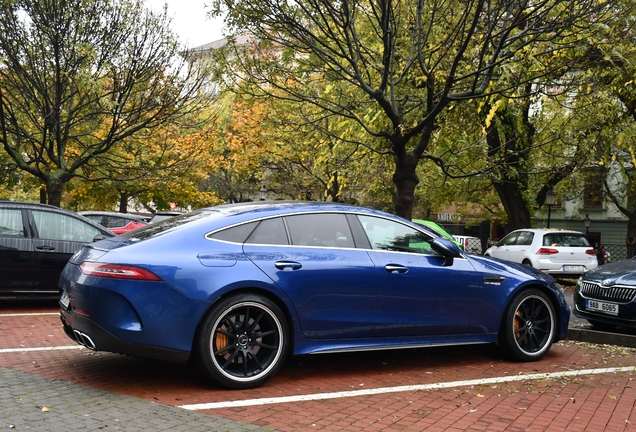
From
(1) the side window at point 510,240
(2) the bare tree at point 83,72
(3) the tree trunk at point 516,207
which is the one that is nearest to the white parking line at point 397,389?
(2) the bare tree at point 83,72

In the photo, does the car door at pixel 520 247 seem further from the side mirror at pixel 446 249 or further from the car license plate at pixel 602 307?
the side mirror at pixel 446 249

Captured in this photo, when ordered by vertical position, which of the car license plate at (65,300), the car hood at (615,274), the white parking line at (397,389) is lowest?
the white parking line at (397,389)

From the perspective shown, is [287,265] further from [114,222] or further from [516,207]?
[516,207]

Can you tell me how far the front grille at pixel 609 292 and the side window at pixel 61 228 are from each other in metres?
7.10

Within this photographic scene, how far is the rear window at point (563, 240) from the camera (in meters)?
20.4

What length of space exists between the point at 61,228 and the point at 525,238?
1442cm

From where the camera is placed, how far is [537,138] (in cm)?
2108

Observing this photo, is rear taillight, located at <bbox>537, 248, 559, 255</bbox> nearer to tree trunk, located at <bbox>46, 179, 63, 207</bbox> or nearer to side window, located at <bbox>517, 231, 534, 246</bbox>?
side window, located at <bbox>517, 231, 534, 246</bbox>

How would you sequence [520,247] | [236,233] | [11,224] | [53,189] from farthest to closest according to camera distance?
[520,247], [53,189], [11,224], [236,233]

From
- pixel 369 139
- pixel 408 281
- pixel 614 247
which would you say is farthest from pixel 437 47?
pixel 614 247

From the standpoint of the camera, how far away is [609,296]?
358 inches

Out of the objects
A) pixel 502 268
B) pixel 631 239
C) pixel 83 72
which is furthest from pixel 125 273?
pixel 631 239

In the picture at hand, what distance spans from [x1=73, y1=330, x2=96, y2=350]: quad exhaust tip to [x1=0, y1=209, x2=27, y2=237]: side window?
4931mm

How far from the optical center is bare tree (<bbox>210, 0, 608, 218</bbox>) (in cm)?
1172
